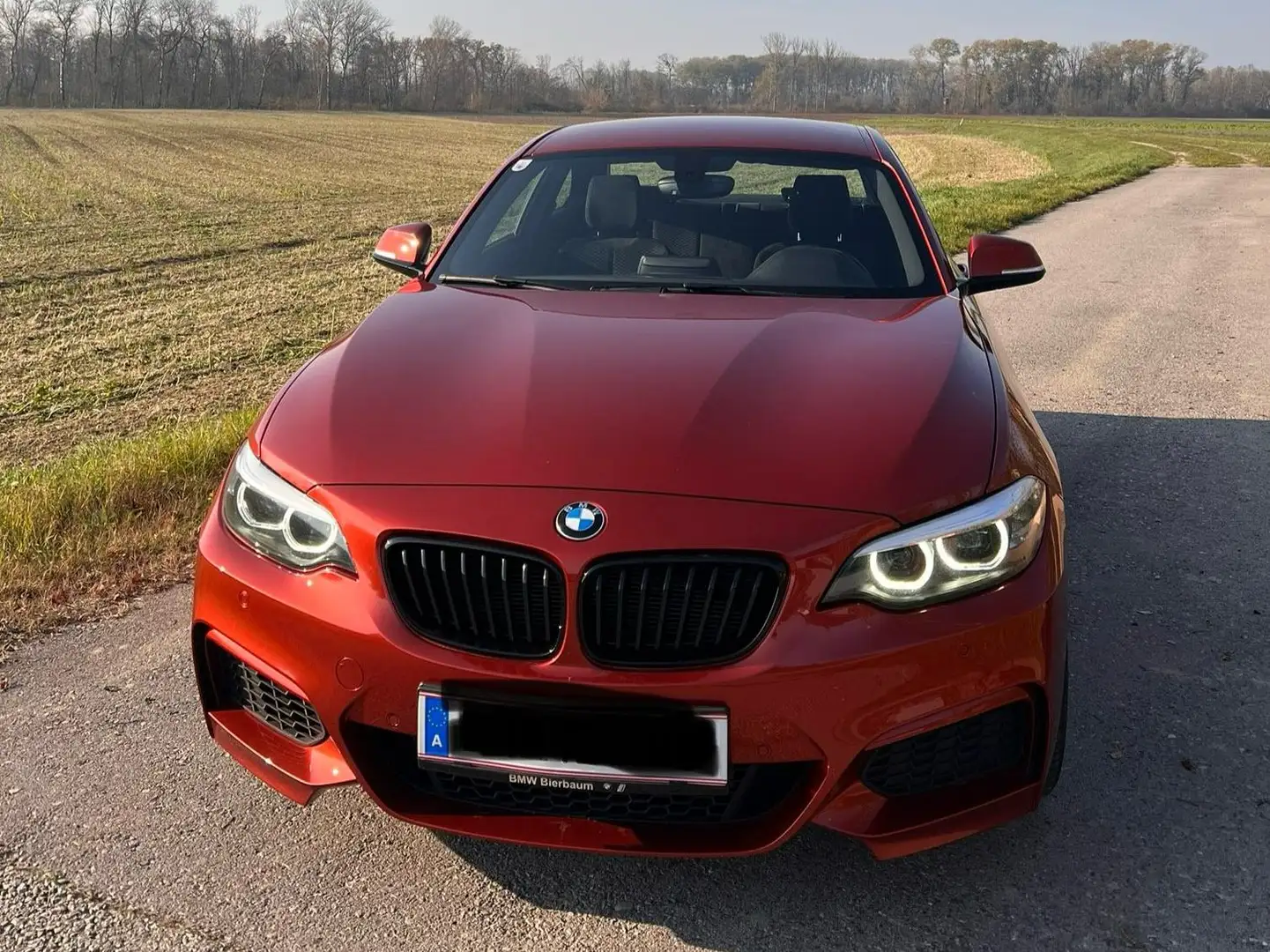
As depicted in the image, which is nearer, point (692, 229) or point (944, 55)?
point (692, 229)

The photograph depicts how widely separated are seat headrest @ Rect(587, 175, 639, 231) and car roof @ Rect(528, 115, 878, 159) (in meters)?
0.23

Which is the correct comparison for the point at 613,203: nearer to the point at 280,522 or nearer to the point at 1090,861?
the point at 280,522

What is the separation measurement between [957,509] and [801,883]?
84 centimetres

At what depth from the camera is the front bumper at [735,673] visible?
210 cm

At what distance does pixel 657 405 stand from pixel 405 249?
6.06 feet

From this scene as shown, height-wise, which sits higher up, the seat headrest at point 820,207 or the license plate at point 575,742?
the seat headrest at point 820,207

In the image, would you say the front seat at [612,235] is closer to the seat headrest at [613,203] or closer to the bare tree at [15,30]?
the seat headrest at [613,203]

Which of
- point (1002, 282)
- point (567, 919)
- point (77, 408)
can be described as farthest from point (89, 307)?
point (567, 919)

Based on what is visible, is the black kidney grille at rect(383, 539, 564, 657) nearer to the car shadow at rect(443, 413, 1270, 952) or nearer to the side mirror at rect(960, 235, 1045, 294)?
the car shadow at rect(443, 413, 1270, 952)

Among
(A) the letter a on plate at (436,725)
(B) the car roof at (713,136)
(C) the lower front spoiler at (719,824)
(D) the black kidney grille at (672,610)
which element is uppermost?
(B) the car roof at (713,136)

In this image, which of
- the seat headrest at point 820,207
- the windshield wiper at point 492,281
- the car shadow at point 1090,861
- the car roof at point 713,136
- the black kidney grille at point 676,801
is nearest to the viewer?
the black kidney grille at point 676,801

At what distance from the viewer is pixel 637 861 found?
8.31 feet

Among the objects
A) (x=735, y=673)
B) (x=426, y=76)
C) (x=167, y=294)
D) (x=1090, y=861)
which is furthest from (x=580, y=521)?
(x=426, y=76)

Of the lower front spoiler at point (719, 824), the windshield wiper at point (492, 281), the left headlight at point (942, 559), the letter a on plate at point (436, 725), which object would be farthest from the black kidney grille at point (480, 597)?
the windshield wiper at point (492, 281)
